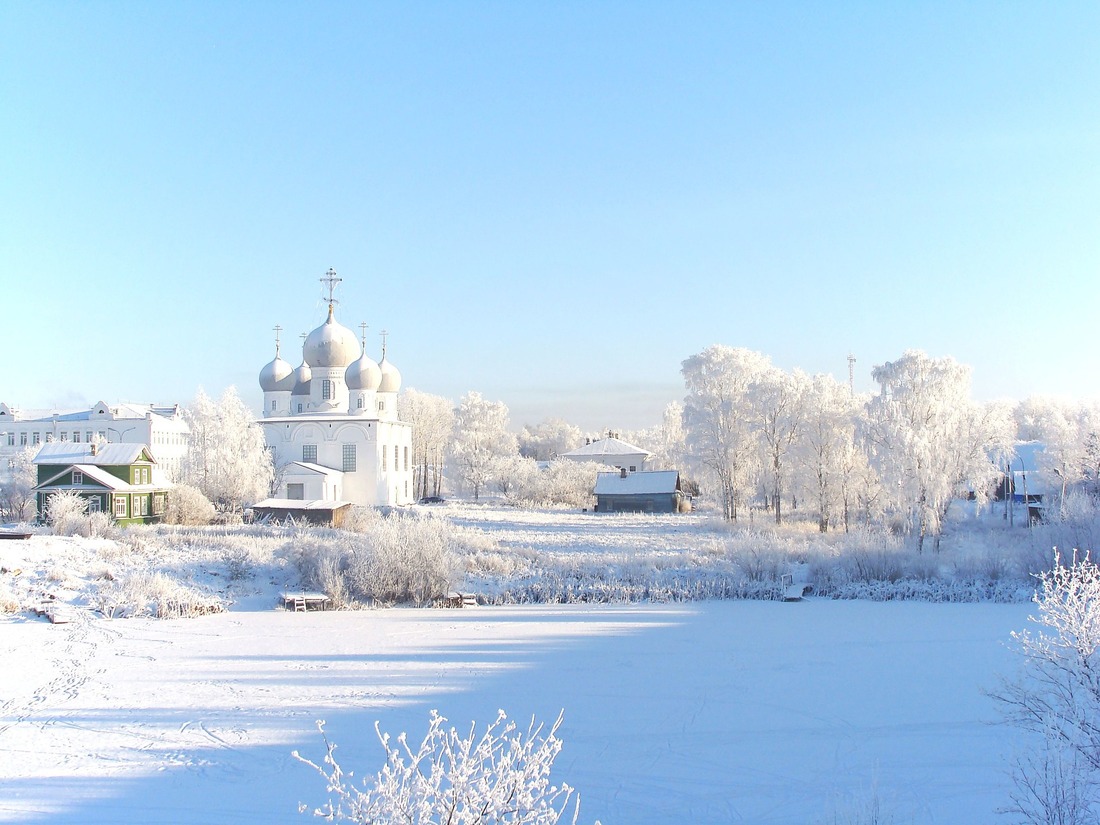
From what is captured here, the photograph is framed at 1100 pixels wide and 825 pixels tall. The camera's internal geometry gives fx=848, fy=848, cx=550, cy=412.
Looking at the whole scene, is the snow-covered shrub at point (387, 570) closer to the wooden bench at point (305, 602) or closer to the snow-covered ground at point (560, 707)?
the wooden bench at point (305, 602)

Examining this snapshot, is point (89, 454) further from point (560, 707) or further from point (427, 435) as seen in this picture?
point (427, 435)

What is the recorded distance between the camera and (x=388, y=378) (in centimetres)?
4419

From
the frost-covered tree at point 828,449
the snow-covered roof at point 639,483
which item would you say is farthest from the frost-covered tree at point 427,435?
the frost-covered tree at point 828,449

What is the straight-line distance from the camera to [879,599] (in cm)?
1922

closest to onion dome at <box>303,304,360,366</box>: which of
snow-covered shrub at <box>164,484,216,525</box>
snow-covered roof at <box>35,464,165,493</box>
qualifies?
snow-covered shrub at <box>164,484,216,525</box>

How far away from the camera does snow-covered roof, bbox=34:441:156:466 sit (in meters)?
29.2

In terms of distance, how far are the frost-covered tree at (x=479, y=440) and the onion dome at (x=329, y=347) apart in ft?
52.1

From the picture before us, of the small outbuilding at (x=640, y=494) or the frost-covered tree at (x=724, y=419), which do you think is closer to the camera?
the frost-covered tree at (x=724, y=419)

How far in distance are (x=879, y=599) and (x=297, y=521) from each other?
66.4 feet

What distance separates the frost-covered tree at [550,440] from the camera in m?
91.1

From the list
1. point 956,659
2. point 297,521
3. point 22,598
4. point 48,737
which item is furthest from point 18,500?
point 956,659

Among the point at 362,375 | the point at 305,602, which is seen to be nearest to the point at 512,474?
the point at 362,375

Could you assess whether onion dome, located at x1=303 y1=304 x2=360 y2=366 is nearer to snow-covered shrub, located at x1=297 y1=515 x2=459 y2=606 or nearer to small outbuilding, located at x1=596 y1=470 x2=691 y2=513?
small outbuilding, located at x1=596 y1=470 x2=691 y2=513

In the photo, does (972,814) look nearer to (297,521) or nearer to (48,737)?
(48,737)
